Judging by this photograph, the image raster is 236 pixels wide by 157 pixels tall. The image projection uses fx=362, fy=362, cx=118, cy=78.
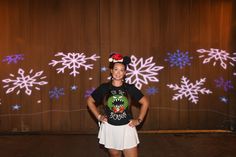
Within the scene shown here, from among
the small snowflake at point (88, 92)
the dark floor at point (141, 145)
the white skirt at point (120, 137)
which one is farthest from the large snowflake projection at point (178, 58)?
the white skirt at point (120, 137)

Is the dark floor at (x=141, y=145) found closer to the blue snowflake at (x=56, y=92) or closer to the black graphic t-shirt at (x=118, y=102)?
the blue snowflake at (x=56, y=92)

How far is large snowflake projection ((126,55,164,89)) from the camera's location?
6.93 m

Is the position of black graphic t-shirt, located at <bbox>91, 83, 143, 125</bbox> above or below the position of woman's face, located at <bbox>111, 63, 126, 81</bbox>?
below

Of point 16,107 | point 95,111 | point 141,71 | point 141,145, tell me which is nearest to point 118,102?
point 95,111

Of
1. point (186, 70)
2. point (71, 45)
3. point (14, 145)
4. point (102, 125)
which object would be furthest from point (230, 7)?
point (14, 145)

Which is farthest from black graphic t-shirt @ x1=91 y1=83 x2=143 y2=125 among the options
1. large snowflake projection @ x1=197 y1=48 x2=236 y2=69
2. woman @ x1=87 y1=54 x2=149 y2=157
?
large snowflake projection @ x1=197 y1=48 x2=236 y2=69

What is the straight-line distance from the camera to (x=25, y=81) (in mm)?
6883

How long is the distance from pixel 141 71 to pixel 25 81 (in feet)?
7.27

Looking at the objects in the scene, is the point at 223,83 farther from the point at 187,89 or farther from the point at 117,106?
the point at 117,106

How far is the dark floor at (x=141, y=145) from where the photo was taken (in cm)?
571

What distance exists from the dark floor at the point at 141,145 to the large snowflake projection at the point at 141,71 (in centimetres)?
105

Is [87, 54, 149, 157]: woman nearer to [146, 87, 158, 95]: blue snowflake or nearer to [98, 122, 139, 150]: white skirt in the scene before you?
[98, 122, 139, 150]: white skirt

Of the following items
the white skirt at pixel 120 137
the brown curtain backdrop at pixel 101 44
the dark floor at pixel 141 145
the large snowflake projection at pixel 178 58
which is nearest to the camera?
the white skirt at pixel 120 137

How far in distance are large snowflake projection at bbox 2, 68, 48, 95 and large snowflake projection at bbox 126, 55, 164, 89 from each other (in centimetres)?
165
